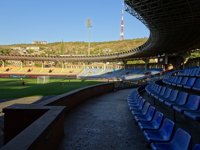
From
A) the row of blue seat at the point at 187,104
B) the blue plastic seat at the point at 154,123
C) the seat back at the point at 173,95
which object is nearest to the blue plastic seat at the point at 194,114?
the row of blue seat at the point at 187,104

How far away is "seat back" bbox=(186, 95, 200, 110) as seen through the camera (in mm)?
7055

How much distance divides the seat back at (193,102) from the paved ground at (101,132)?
157cm

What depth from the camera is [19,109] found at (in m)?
7.38

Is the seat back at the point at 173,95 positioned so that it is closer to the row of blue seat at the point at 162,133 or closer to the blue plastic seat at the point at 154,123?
the row of blue seat at the point at 162,133

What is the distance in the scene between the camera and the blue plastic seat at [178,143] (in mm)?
4016

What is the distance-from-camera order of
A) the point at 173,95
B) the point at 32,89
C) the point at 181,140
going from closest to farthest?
the point at 181,140 → the point at 173,95 → the point at 32,89

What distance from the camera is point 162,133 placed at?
5621mm

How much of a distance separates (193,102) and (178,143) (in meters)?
3.25

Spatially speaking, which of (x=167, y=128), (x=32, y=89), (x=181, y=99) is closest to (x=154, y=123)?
(x=167, y=128)

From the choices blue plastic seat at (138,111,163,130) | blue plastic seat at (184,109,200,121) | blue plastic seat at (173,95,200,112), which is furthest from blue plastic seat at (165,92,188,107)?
blue plastic seat at (138,111,163,130)

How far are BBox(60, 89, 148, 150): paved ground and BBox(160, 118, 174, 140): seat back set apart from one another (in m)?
1.33

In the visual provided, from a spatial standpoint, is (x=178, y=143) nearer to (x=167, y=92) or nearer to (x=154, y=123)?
(x=154, y=123)

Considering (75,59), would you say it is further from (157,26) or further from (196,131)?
(196,131)

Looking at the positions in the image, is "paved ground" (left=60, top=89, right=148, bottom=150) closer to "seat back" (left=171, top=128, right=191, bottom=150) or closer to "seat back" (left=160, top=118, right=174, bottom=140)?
"seat back" (left=160, top=118, right=174, bottom=140)
